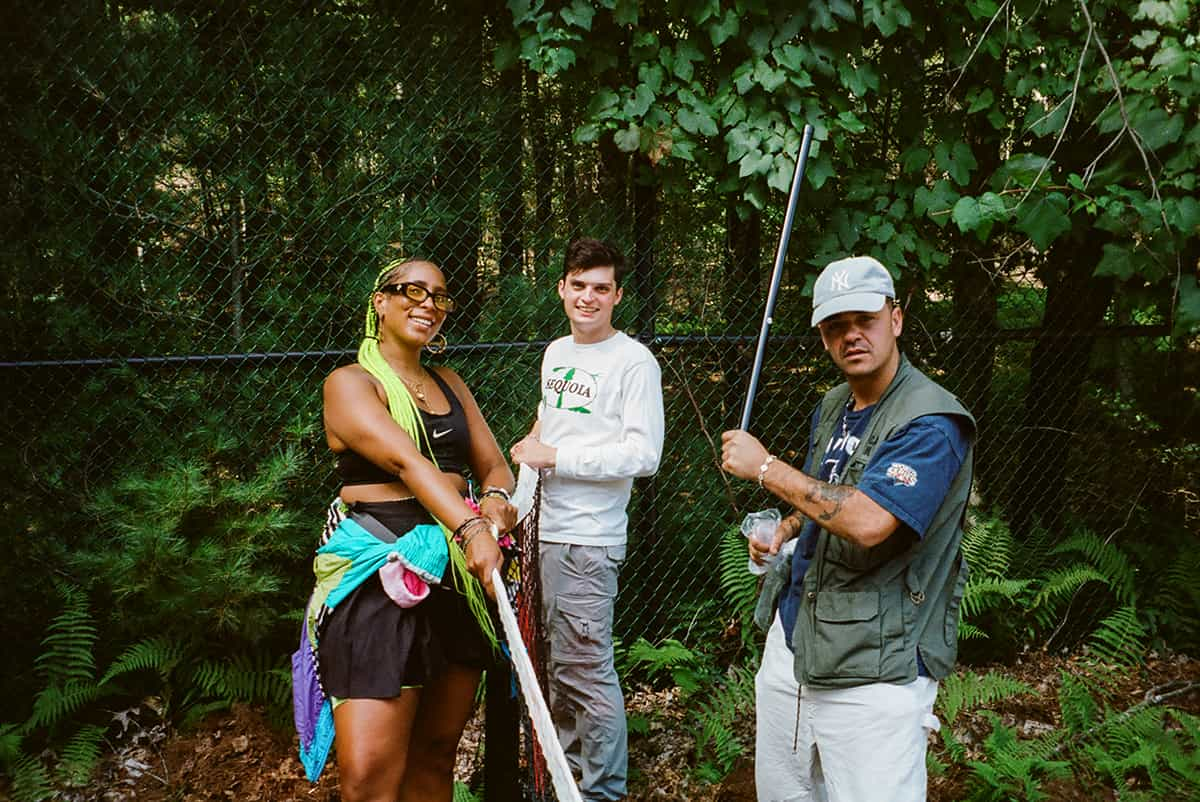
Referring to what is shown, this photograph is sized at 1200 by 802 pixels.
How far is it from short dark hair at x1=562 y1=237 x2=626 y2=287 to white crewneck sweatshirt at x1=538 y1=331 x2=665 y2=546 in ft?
0.99

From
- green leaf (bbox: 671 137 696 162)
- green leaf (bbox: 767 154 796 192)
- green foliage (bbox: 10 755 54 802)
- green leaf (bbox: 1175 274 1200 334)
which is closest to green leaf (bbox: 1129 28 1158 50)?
green leaf (bbox: 1175 274 1200 334)

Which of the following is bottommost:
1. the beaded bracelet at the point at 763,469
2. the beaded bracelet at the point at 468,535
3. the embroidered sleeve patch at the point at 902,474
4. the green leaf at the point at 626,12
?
the beaded bracelet at the point at 468,535

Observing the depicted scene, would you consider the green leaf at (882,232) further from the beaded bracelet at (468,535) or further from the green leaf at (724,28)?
the beaded bracelet at (468,535)

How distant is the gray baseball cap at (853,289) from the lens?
2336mm

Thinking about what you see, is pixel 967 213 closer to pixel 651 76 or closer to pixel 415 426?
pixel 651 76

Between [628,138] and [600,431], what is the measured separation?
1.54m

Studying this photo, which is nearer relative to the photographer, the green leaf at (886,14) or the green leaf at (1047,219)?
the green leaf at (886,14)

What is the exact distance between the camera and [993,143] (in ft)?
16.4

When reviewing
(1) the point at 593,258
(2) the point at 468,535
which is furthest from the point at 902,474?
(1) the point at 593,258

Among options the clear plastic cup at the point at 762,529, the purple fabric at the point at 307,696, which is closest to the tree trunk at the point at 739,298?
the clear plastic cup at the point at 762,529

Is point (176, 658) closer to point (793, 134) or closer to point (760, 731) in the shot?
point (760, 731)

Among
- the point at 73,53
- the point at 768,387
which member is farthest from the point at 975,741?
the point at 73,53

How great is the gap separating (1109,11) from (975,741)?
389 cm

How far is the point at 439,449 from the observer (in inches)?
99.6
